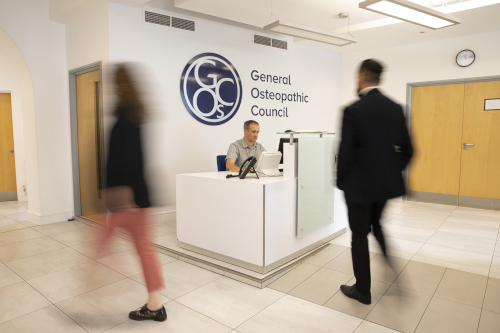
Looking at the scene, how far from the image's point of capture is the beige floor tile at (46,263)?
3.17 m

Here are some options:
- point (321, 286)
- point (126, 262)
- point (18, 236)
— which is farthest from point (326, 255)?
point (18, 236)

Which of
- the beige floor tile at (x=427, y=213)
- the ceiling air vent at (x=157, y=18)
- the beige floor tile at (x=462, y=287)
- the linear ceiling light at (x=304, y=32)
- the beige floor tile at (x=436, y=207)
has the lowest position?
the beige floor tile at (x=436, y=207)

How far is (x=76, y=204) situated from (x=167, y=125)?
1918 millimetres

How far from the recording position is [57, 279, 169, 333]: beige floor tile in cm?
232

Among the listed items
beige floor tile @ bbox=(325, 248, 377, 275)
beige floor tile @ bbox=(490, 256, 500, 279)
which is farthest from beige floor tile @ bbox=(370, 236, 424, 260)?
beige floor tile @ bbox=(490, 256, 500, 279)

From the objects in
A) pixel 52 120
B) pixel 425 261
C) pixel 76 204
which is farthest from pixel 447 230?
pixel 52 120

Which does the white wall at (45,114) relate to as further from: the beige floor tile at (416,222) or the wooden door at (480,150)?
the wooden door at (480,150)

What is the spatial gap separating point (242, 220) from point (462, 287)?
6.47 ft

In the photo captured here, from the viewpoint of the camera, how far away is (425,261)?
11.2ft

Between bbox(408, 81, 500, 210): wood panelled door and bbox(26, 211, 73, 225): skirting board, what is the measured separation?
584cm

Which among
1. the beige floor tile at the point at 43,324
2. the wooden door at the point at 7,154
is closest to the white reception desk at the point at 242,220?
the beige floor tile at the point at 43,324

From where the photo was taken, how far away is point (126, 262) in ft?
11.3

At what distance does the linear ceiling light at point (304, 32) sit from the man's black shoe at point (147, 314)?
3886 mm

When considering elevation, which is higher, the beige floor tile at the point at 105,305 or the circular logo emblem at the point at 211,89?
the circular logo emblem at the point at 211,89
